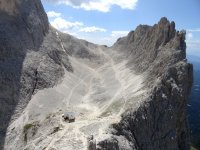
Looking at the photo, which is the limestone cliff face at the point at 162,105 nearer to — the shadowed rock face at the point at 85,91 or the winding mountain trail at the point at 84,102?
the shadowed rock face at the point at 85,91

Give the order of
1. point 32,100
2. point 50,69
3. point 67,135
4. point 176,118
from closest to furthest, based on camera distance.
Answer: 1. point 67,135
2. point 176,118
3. point 32,100
4. point 50,69

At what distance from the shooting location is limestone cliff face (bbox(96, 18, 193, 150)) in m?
71.3

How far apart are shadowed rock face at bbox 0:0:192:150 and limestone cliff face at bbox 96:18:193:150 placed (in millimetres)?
200

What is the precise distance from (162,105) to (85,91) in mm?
40093

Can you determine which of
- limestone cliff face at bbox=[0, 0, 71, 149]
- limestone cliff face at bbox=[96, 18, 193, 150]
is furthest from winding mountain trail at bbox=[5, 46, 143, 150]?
limestone cliff face at bbox=[0, 0, 71, 149]

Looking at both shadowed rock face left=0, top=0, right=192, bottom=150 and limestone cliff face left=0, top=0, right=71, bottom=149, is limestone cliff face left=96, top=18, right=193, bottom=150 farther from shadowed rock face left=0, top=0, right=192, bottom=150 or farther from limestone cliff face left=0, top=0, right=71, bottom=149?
limestone cliff face left=0, top=0, right=71, bottom=149

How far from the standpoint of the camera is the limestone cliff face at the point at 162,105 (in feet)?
234

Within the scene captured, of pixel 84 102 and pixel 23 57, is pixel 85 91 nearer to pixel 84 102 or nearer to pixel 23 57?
pixel 84 102

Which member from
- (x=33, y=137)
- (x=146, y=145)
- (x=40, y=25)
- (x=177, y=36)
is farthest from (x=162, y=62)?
(x=40, y=25)

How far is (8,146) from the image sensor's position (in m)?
80.4

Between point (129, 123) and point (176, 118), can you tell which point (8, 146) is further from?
point (176, 118)

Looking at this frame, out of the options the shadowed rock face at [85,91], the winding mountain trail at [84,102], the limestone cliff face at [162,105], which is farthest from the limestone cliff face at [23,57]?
the limestone cliff face at [162,105]

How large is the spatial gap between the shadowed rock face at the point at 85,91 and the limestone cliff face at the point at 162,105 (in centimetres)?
20

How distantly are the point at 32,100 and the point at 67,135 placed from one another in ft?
106
